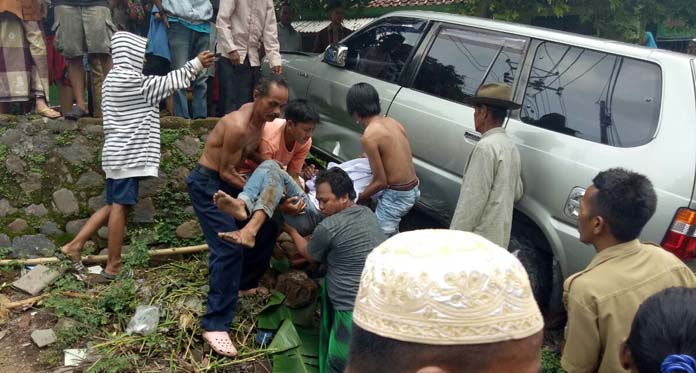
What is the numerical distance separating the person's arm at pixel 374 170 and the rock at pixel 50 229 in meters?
2.69

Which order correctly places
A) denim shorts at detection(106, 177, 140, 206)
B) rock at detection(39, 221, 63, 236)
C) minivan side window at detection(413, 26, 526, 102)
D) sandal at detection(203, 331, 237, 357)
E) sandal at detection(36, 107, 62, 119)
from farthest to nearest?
sandal at detection(36, 107, 62, 119), rock at detection(39, 221, 63, 236), denim shorts at detection(106, 177, 140, 206), minivan side window at detection(413, 26, 526, 102), sandal at detection(203, 331, 237, 357)

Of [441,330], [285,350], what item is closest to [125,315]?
[285,350]

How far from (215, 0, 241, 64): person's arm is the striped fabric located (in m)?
1.20

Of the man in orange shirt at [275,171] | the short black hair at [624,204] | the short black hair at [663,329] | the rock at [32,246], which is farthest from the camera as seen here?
the rock at [32,246]

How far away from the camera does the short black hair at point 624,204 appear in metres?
2.48

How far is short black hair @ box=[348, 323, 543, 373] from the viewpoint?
1114 millimetres

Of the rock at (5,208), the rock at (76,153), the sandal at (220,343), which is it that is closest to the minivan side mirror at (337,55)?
the rock at (76,153)

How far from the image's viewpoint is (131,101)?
14.6ft

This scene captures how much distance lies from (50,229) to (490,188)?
12.3 feet

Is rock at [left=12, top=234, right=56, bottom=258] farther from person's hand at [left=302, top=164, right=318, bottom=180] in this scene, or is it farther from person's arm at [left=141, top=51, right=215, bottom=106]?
person's hand at [left=302, top=164, right=318, bottom=180]

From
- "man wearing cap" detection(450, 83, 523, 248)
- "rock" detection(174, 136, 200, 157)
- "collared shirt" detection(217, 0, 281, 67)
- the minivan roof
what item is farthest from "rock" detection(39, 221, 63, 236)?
the minivan roof

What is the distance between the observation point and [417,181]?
4.38 m

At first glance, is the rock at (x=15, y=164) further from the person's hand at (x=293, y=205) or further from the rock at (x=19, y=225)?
the person's hand at (x=293, y=205)

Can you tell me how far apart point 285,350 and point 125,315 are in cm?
123
